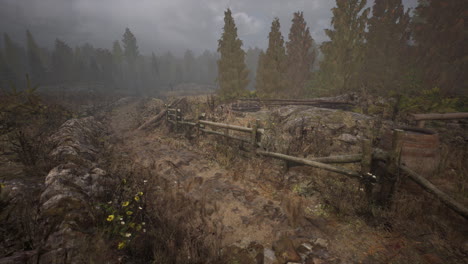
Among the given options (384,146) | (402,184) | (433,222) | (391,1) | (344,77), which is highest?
(391,1)

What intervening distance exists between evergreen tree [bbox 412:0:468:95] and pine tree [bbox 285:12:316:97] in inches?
Result: 378

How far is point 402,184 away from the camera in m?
3.52

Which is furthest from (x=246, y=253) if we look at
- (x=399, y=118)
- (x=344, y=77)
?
(x=344, y=77)

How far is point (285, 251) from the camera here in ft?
9.21

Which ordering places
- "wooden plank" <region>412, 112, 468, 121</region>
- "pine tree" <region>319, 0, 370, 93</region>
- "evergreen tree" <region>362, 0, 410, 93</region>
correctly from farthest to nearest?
"evergreen tree" <region>362, 0, 410, 93</region> < "pine tree" <region>319, 0, 370, 93</region> < "wooden plank" <region>412, 112, 468, 121</region>

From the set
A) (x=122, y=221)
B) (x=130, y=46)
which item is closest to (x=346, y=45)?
(x=122, y=221)

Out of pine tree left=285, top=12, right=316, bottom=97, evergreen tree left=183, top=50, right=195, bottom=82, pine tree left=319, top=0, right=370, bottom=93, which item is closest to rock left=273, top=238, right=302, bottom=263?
pine tree left=319, top=0, right=370, bottom=93

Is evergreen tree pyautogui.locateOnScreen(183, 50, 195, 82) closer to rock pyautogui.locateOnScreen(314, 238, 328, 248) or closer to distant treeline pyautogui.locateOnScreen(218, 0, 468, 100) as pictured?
distant treeline pyautogui.locateOnScreen(218, 0, 468, 100)

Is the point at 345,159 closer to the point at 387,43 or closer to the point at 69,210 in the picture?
the point at 69,210

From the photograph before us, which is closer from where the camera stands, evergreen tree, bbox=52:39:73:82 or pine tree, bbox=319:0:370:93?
pine tree, bbox=319:0:370:93

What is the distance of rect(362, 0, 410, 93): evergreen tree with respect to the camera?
17.2 meters

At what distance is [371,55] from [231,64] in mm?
13875

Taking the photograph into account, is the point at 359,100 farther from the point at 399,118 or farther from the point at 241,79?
the point at 241,79

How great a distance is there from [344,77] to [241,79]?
31.4 ft
